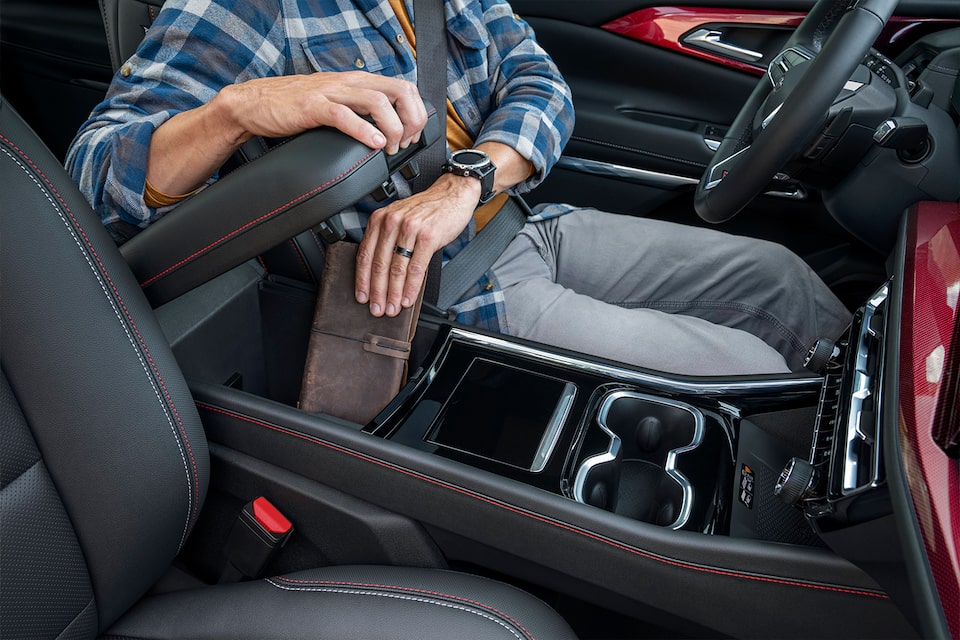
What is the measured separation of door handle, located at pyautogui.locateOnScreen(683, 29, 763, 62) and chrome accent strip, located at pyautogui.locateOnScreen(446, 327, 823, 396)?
0.87 meters

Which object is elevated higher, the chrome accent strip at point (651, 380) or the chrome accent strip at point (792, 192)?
the chrome accent strip at point (792, 192)

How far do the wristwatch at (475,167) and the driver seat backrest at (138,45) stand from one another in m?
0.23

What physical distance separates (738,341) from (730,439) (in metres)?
0.20

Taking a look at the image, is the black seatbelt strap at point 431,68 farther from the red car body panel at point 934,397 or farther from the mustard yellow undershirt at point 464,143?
the red car body panel at point 934,397

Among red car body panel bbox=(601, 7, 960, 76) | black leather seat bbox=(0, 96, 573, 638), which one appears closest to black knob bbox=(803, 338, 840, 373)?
black leather seat bbox=(0, 96, 573, 638)

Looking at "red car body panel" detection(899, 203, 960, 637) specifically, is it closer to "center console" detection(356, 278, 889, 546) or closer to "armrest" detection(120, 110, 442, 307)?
"center console" detection(356, 278, 889, 546)

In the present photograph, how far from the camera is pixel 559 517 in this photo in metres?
0.73

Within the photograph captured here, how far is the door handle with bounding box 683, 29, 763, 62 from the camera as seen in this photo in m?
1.49

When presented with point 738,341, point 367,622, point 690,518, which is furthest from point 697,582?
point 738,341

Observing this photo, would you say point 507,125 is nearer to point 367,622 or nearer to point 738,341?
point 738,341

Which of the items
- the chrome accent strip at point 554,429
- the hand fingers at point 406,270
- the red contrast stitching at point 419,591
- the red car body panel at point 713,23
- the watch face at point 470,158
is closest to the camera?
the red contrast stitching at point 419,591

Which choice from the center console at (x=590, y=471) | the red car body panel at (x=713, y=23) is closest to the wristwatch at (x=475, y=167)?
the center console at (x=590, y=471)

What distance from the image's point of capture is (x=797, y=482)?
698mm

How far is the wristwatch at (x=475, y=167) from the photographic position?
104 cm
